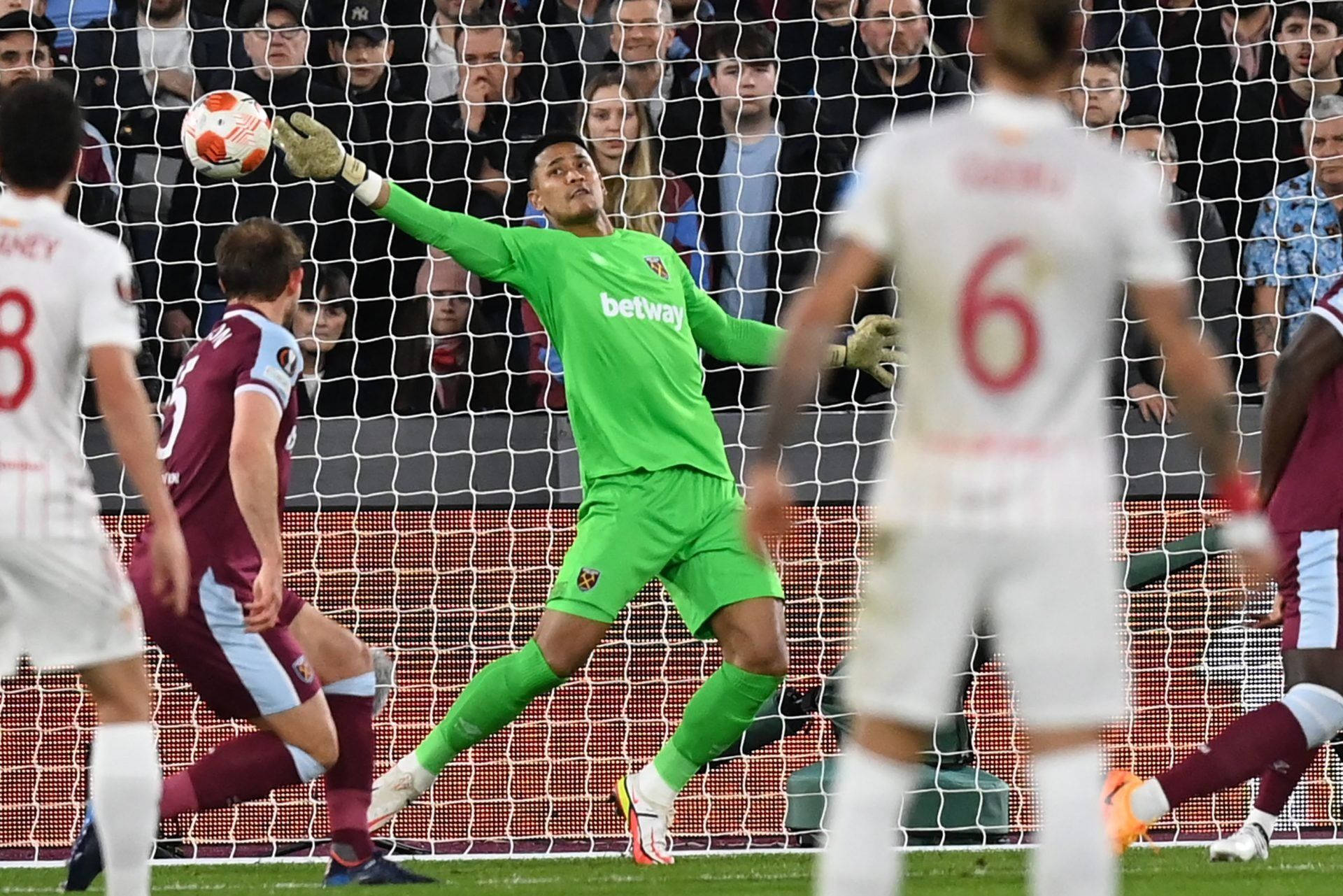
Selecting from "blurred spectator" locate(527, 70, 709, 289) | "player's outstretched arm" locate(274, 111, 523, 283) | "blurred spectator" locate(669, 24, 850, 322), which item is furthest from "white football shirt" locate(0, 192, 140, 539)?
"blurred spectator" locate(669, 24, 850, 322)

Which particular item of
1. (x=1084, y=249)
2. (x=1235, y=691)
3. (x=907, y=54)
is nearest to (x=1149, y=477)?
(x=1235, y=691)

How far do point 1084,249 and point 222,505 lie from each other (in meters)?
3.03

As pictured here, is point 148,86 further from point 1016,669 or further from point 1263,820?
point 1016,669

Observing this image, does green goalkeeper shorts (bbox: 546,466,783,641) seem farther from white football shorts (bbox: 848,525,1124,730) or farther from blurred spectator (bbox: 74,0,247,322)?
blurred spectator (bbox: 74,0,247,322)

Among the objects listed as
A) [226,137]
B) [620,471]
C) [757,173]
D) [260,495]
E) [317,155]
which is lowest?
[260,495]

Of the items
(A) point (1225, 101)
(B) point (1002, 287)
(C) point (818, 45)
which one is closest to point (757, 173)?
(C) point (818, 45)

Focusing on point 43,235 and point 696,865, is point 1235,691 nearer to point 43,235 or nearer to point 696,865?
point 696,865

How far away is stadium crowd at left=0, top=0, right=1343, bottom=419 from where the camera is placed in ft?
27.9

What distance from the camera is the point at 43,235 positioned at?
399 centimetres

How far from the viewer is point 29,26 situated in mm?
8820

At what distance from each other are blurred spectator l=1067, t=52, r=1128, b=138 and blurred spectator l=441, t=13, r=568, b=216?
2.15m

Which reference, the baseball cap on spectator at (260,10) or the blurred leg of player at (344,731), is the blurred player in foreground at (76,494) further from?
the baseball cap on spectator at (260,10)

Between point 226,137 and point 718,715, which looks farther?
point 226,137

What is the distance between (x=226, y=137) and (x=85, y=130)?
2.45 metres
